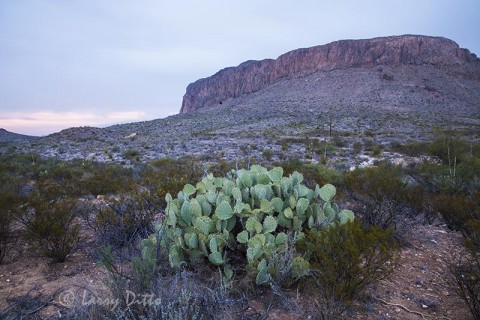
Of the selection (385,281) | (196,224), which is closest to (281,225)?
(196,224)

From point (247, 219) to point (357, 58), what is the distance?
8124 cm

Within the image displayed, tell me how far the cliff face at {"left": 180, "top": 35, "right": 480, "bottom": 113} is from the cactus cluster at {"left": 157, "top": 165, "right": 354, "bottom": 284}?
78597mm

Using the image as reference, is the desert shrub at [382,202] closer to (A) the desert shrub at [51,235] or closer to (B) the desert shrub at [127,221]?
(B) the desert shrub at [127,221]

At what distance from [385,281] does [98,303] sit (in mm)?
2529

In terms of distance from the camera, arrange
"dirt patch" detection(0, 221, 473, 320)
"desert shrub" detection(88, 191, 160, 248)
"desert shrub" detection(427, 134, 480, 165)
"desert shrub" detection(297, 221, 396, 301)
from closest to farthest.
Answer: "desert shrub" detection(297, 221, 396, 301)
"dirt patch" detection(0, 221, 473, 320)
"desert shrub" detection(88, 191, 160, 248)
"desert shrub" detection(427, 134, 480, 165)

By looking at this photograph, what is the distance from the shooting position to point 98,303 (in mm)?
2275

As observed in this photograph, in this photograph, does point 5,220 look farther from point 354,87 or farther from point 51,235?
point 354,87

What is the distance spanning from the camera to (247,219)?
124 inches

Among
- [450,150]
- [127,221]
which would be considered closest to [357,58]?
[450,150]

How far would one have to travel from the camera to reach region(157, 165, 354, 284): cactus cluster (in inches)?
112

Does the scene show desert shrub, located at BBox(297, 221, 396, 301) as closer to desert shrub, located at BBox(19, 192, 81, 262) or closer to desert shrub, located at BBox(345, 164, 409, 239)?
desert shrub, located at BBox(345, 164, 409, 239)

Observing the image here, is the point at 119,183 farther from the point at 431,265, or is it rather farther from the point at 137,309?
the point at 431,265

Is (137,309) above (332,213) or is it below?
below

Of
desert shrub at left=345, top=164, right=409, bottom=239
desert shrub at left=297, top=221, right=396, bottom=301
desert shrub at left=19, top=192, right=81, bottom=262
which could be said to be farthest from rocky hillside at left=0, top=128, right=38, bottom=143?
desert shrub at left=297, top=221, right=396, bottom=301
